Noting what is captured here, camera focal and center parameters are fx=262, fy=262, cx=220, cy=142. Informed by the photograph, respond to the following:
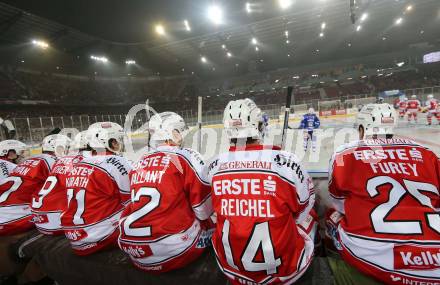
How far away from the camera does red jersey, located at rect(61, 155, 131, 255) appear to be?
8.42ft

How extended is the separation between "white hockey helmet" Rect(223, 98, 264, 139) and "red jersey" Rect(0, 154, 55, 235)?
312cm

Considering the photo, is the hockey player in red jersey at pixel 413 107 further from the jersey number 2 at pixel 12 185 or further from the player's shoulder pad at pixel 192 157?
the jersey number 2 at pixel 12 185

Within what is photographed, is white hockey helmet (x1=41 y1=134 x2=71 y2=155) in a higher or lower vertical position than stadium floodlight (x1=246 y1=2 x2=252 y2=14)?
lower

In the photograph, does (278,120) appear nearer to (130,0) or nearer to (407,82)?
(130,0)

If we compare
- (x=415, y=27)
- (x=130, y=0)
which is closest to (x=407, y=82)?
(x=415, y=27)

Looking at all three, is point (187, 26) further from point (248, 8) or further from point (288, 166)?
point (288, 166)

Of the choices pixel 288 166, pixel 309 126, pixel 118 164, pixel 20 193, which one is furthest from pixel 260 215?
pixel 309 126

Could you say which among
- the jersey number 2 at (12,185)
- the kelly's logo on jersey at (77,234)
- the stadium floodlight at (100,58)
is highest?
the stadium floodlight at (100,58)

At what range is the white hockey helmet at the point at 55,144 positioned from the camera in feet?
14.7

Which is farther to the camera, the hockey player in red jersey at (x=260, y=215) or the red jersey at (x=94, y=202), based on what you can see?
the red jersey at (x=94, y=202)

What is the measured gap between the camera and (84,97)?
27.2m

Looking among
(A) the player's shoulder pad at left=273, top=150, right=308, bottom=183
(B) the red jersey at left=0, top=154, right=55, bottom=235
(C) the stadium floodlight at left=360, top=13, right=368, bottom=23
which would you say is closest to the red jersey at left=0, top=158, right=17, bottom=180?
(B) the red jersey at left=0, top=154, right=55, bottom=235

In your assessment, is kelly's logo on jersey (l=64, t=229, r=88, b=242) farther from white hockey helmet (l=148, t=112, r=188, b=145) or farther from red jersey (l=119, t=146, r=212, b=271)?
white hockey helmet (l=148, t=112, r=188, b=145)

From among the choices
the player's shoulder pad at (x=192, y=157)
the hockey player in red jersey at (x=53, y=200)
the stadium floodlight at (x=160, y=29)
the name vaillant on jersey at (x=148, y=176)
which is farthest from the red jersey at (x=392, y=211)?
the stadium floodlight at (x=160, y=29)
